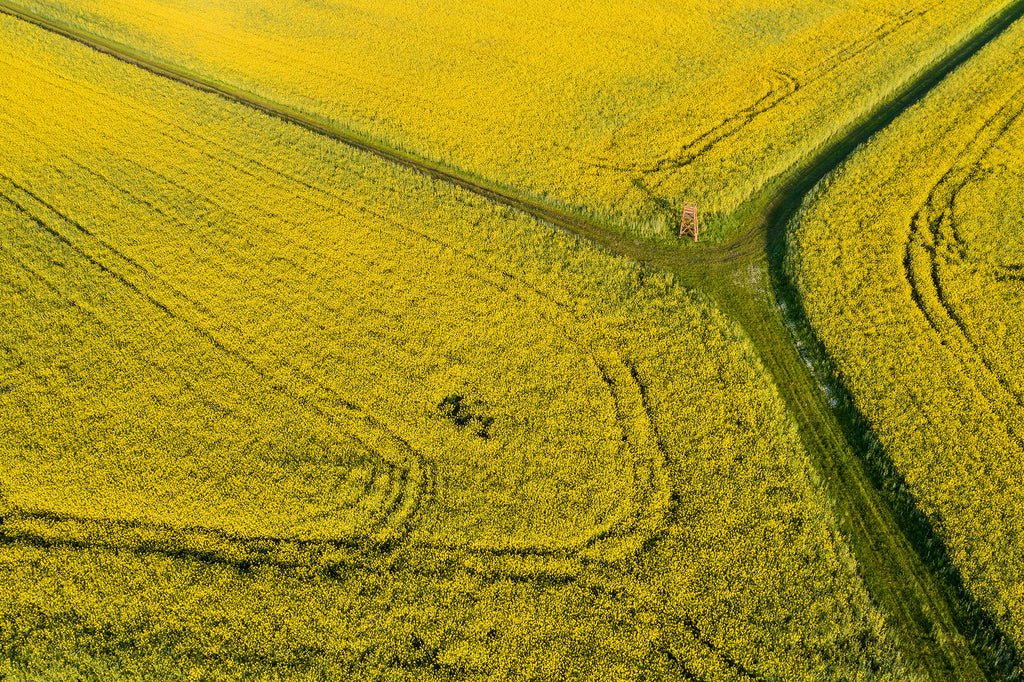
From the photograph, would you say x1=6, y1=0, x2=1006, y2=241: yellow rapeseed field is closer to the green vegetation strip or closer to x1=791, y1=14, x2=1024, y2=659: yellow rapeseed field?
the green vegetation strip

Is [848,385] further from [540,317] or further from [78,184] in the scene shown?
[78,184]

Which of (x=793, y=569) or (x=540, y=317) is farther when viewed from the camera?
(x=540, y=317)

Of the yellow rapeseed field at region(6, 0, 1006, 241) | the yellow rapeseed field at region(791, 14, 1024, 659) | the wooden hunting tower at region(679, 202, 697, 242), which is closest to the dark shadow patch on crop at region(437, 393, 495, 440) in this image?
the yellow rapeseed field at region(6, 0, 1006, 241)

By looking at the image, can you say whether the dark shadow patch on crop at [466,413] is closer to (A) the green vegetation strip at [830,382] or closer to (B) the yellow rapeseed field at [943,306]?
(A) the green vegetation strip at [830,382]

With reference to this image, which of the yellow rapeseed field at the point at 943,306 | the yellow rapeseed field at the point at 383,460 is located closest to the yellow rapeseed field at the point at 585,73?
the yellow rapeseed field at the point at 943,306

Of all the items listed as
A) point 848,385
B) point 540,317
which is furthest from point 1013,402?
point 540,317

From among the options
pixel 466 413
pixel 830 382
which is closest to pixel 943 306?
pixel 830 382

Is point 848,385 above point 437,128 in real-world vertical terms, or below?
below

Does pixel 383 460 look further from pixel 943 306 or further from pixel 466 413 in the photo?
pixel 943 306
